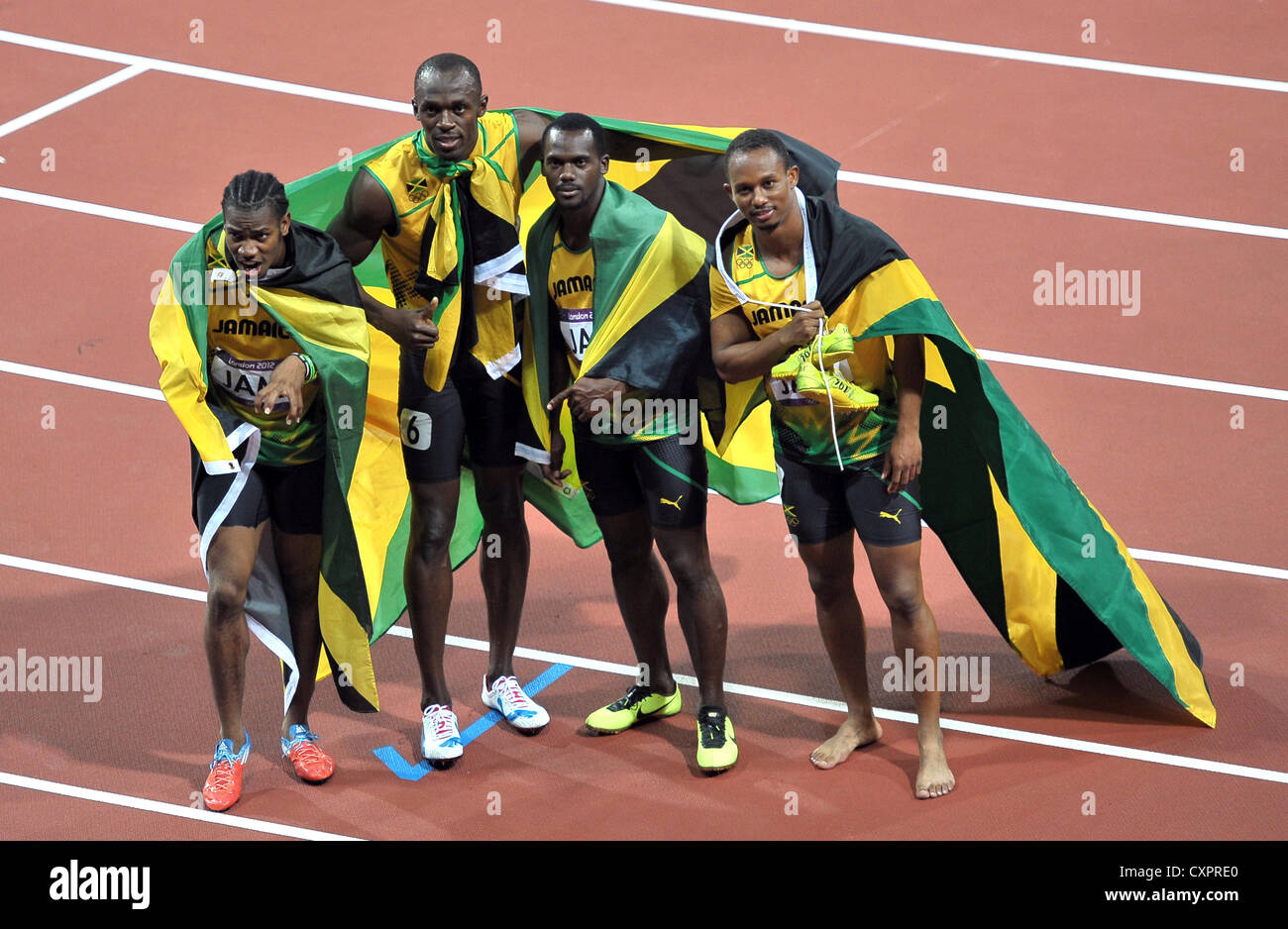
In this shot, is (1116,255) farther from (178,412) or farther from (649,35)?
(178,412)

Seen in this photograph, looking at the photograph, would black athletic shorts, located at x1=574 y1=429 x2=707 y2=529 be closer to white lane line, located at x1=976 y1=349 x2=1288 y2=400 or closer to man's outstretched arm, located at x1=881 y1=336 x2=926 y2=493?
man's outstretched arm, located at x1=881 y1=336 x2=926 y2=493

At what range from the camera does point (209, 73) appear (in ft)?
41.0

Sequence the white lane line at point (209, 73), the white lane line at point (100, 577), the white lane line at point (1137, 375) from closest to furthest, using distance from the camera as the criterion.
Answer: the white lane line at point (100, 577)
the white lane line at point (1137, 375)
the white lane line at point (209, 73)

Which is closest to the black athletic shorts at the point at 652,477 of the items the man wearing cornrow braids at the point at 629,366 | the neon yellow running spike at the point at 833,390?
the man wearing cornrow braids at the point at 629,366

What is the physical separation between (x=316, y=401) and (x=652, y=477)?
4.14 feet

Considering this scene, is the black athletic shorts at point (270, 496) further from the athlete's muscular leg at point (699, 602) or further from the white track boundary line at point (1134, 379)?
the white track boundary line at point (1134, 379)

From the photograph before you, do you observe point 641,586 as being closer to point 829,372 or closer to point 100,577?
point 829,372

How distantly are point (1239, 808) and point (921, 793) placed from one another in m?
1.12

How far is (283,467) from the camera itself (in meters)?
6.10

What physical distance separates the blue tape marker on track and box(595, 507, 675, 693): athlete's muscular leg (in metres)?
0.56

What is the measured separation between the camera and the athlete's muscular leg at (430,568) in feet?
21.1

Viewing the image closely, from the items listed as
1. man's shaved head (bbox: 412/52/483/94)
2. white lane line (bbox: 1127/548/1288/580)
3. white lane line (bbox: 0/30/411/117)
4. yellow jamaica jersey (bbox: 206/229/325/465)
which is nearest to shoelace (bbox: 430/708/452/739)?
yellow jamaica jersey (bbox: 206/229/325/465)

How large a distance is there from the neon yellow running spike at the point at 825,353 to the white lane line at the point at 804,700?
1709mm

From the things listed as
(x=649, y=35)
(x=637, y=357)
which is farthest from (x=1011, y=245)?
(x=637, y=357)
